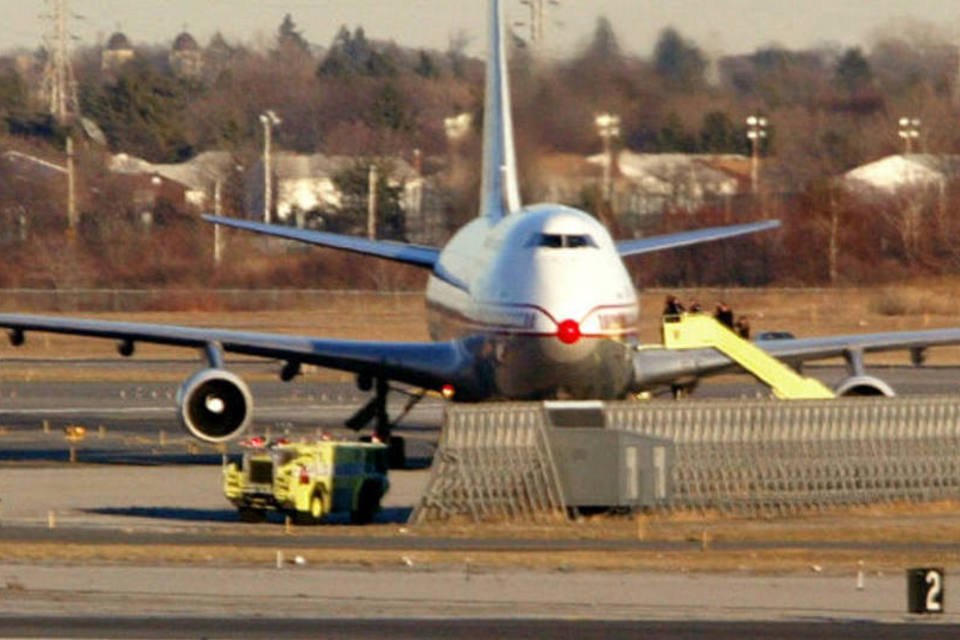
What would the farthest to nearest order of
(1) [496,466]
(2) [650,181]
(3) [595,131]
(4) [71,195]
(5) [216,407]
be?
(4) [71,195]
(2) [650,181]
(3) [595,131]
(5) [216,407]
(1) [496,466]

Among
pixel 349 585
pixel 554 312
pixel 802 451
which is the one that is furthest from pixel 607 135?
pixel 349 585

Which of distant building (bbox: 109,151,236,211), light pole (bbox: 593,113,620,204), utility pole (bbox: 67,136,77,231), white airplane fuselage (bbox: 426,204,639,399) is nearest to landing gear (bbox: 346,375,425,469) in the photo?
white airplane fuselage (bbox: 426,204,639,399)

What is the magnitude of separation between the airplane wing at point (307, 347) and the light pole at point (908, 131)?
3971 centimetres

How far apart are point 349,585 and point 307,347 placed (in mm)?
15144

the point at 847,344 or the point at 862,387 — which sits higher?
the point at 847,344

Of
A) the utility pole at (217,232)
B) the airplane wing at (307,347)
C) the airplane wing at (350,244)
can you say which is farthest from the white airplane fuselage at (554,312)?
the utility pole at (217,232)

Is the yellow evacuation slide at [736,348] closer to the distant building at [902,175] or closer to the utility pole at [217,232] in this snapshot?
the distant building at [902,175]

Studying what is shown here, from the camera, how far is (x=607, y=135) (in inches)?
2394

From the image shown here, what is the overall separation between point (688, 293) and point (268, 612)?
2194 inches

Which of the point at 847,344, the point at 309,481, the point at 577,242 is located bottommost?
the point at 309,481

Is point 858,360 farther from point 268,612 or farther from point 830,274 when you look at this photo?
point 830,274

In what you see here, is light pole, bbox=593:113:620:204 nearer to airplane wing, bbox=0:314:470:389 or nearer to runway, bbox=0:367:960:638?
airplane wing, bbox=0:314:470:389

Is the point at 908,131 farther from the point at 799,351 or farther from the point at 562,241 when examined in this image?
the point at 562,241

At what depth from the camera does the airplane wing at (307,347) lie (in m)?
39.3
